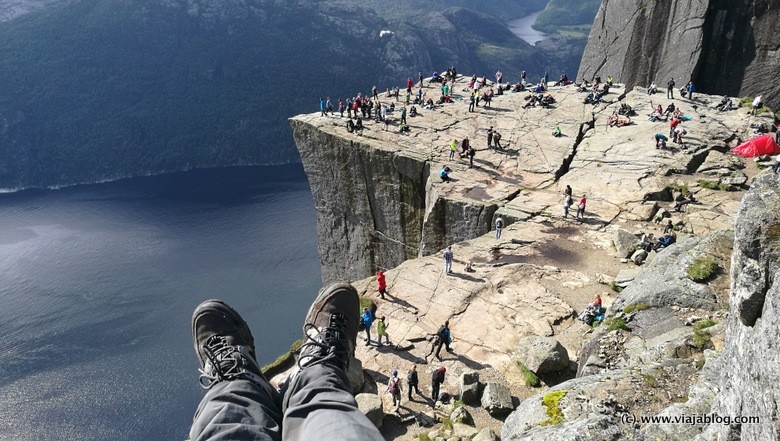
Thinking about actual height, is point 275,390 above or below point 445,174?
below

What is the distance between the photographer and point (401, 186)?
3148 cm

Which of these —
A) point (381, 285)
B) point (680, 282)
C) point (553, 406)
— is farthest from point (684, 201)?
point (553, 406)

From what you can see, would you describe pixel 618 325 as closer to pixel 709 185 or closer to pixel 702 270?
pixel 702 270

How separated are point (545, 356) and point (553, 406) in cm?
490

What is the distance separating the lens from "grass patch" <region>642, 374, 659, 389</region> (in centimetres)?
827

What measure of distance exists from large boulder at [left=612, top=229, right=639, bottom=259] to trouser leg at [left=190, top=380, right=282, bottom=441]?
1646cm

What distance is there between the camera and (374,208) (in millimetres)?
34344

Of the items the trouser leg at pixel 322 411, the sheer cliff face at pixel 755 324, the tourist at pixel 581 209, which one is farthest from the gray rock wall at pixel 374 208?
the sheer cliff face at pixel 755 324

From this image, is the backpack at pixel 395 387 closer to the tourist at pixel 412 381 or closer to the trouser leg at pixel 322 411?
the tourist at pixel 412 381

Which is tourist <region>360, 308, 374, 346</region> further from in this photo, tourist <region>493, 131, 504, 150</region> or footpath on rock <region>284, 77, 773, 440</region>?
tourist <region>493, 131, 504, 150</region>

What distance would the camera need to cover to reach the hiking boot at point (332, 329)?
7979 millimetres

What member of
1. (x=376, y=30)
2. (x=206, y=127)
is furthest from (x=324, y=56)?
(x=206, y=127)

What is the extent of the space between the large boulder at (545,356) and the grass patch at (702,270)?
3.78 m

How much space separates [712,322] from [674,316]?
1.16m
